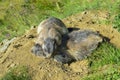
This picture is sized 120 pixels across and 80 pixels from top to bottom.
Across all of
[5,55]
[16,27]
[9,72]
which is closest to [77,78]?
[9,72]

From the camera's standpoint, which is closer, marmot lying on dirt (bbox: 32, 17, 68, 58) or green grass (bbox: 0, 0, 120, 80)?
green grass (bbox: 0, 0, 120, 80)

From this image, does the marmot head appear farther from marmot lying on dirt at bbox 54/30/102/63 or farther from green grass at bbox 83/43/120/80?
green grass at bbox 83/43/120/80

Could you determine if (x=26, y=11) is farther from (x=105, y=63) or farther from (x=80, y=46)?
(x=105, y=63)

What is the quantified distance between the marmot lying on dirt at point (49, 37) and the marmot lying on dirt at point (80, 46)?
0.21 metres

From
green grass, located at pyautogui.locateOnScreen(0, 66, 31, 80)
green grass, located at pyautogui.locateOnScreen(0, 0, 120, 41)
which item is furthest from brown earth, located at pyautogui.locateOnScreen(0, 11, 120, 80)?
green grass, located at pyautogui.locateOnScreen(0, 0, 120, 41)

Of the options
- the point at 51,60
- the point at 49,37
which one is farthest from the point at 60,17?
the point at 51,60

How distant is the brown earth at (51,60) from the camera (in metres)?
8.03

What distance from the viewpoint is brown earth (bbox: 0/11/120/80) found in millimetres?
8031

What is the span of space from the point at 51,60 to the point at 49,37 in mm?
481

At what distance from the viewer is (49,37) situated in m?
8.34

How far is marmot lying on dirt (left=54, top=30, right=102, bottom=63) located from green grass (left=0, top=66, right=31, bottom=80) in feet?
2.20

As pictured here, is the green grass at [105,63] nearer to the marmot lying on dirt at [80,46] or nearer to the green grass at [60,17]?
the green grass at [60,17]

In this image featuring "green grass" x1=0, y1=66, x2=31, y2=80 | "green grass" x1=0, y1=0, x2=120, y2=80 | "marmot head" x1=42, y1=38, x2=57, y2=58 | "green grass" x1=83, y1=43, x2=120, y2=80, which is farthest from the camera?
"marmot head" x1=42, y1=38, x2=57, y2=58

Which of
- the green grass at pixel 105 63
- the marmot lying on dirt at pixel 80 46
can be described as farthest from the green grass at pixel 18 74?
the green grass at pixel 105 63
